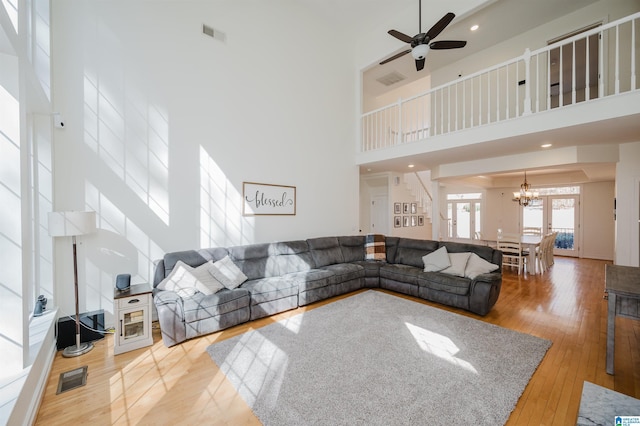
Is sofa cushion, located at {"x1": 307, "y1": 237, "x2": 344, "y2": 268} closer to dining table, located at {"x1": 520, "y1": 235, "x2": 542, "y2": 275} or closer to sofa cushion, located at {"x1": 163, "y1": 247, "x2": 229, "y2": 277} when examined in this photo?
sofa cushion, located at {"x1": 163, "y1": 247, "x2": 229, "y2": 277}

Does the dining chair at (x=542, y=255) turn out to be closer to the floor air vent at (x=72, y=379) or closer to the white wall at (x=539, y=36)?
the white wall at (x=539, y=36)

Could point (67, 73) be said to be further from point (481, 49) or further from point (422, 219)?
point (422, 219)

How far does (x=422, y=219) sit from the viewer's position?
29.2 feet

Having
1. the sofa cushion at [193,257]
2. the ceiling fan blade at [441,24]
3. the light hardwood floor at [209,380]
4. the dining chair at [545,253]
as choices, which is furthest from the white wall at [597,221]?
the sofa cushion at [193,257]

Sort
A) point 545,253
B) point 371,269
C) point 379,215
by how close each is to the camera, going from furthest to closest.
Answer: point 379,215, point 545,253, point 371,269

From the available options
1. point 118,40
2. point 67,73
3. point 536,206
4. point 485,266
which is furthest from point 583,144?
point 67,73

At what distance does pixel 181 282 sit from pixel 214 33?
374cm

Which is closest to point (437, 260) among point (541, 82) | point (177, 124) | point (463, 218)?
point (541, 82)

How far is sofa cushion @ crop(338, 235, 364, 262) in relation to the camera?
17.5 feet

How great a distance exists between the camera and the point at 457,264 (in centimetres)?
418

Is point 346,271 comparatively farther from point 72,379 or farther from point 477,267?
point 72,379

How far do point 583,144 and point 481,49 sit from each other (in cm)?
313

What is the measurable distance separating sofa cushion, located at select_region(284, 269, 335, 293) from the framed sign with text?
1220 mm

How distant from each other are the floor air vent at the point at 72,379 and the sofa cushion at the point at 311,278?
2.37m
